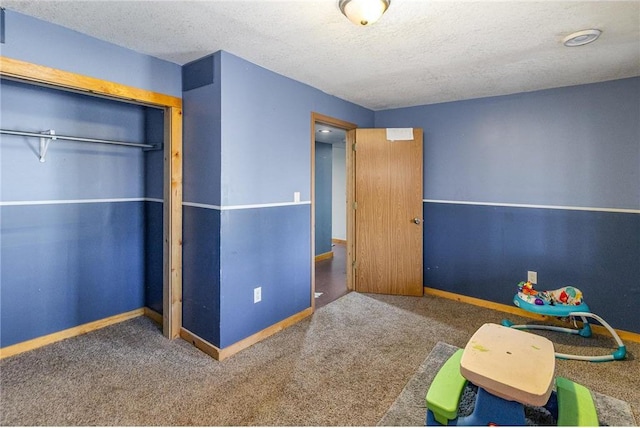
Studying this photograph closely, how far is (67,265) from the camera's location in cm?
265

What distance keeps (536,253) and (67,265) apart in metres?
4.24

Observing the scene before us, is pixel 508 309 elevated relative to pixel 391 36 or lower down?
lower down

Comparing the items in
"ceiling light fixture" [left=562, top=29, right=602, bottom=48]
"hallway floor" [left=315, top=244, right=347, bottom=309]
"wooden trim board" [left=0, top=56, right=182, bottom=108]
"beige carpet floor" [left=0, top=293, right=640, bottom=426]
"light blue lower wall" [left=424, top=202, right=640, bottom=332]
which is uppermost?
"ceiling light fixture" [left=562, top=29, right=602, bottom=48]

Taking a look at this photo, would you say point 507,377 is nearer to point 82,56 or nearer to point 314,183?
point 314,183

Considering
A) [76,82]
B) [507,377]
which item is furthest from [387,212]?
[76,82]

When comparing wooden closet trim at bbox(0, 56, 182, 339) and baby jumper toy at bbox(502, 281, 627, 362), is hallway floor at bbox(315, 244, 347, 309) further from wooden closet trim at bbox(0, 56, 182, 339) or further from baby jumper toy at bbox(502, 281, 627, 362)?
baby jumper toy at bbox(502, 281, 627, 362)

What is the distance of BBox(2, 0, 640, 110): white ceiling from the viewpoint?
1748mm

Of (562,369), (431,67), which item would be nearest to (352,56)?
(431,67)

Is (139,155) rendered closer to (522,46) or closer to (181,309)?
(181,309)

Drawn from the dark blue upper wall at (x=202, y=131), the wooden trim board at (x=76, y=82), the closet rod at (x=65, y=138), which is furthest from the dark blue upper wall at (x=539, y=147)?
the closet rod at (x=65, y=138)

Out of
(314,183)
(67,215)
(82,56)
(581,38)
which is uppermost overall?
(581,38)

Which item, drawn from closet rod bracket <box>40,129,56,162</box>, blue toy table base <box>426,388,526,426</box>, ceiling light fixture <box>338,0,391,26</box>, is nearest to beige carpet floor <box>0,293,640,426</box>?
blue toy table base <box>426,388,526,426</box>

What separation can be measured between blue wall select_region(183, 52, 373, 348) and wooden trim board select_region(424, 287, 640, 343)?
1831 millimetres

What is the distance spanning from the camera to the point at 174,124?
8.36 ft
